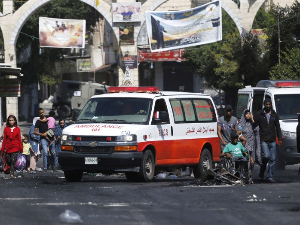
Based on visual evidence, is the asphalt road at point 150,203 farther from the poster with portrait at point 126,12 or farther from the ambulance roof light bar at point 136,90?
the poster with portrait at point 126,12

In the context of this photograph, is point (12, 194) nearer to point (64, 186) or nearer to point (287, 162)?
point (64, 186)

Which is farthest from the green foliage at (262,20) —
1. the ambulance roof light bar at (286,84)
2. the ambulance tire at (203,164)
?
the ambulance tire at (203,164)

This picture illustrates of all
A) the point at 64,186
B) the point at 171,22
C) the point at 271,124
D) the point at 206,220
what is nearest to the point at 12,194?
the point at 64,186

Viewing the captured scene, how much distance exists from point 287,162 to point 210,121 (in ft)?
10.9

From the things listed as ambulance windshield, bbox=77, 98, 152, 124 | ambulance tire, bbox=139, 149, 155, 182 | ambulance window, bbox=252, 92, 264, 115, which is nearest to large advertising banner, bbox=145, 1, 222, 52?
ambulance window, bbox=252, 92, 264, 115

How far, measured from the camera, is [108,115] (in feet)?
54.7

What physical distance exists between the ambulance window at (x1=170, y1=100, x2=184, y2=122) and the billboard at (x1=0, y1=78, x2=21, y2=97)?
11.8 m

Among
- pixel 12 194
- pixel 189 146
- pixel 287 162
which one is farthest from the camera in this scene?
pixel 287 162

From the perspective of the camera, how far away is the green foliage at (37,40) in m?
55.6

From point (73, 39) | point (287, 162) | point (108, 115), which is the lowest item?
point (287, 162)

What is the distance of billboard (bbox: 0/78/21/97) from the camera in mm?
28469

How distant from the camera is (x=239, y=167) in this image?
15.8 metres

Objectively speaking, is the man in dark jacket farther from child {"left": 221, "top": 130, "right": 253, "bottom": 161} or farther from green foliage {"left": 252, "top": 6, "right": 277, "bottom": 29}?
green foliage {"left": 252, "top": 6, "right": 277, "bottom": 29}

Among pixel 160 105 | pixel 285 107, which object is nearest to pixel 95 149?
pixel 160 105
